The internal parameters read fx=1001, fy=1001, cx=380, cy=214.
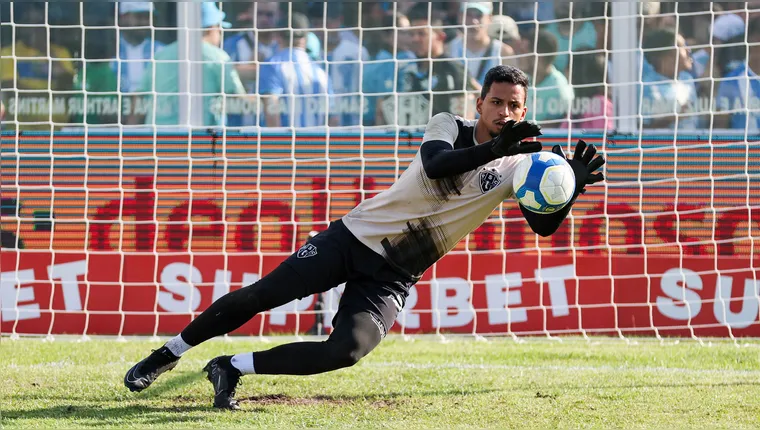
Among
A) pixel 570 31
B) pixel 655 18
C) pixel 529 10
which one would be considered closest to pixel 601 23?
pixel 570 31

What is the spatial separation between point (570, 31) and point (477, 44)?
3.33 ft

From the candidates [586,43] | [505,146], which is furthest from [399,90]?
[505,146]

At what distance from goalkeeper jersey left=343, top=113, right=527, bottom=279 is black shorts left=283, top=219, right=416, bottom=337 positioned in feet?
0.20

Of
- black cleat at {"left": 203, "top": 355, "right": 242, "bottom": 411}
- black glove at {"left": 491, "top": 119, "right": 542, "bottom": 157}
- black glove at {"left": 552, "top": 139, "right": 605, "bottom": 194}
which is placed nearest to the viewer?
black glove at {"left": 491, "top": 119, "right": 542, "bottom": 157}

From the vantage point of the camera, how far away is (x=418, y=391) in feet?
21.0

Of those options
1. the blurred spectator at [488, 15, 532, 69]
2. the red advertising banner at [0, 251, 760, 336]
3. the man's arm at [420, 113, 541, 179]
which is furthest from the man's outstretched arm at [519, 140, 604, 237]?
the blurred spectator at [488, 15, 532, 69]

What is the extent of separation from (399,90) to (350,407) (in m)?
5.88

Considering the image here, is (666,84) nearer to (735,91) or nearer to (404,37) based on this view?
(735,91)

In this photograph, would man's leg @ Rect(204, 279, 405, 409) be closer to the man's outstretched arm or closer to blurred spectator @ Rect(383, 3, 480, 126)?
the man's outstretched arm

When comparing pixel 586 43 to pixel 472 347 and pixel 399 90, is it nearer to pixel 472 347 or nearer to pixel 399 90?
pixel 399 90

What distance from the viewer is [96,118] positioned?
37.8 ft

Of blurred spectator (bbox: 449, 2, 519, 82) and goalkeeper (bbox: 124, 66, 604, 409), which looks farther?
blurred spectator (bbox: 449, 2, 519, 82)

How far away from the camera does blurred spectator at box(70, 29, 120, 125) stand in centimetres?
1111

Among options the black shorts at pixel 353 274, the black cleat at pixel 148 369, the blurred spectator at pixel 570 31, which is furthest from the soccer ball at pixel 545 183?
the blurred spectator at pixel 570 31
